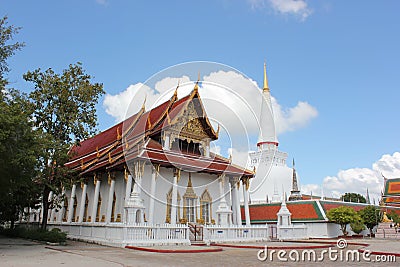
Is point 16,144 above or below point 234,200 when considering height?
above

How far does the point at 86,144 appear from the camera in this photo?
104 ft

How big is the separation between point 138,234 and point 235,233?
5546 millimetres

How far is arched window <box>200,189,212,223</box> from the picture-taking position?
71.1 ft

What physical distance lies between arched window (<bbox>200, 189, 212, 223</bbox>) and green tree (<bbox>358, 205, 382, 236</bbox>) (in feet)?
42.6

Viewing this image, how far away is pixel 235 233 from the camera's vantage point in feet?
60.7

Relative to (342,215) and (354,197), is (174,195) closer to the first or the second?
(342,215)

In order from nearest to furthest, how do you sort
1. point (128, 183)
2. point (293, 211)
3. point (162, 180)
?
point (128, 183)
point (162, 180)
point (293, 211)

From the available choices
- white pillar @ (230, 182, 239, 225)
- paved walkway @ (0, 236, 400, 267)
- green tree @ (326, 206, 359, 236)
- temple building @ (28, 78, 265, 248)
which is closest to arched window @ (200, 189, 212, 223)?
temple building @ (28, 78, 265, 248)

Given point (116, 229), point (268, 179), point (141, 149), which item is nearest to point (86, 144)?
point (141, 149)

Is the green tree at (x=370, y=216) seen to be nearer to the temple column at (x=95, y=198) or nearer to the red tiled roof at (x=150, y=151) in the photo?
the red tiled roof at (x=150, y=151)

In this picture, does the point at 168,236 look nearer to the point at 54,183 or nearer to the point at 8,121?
Result: the point at 54,183

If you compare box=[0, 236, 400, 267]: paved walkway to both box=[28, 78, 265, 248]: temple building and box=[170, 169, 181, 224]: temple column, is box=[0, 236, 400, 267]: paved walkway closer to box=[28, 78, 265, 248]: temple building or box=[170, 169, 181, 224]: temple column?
box=[28, 78, 265, 248]: temple building

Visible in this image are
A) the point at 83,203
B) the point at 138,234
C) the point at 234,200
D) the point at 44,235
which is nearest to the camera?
the point at 138,234

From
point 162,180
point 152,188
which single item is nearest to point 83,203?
point 162,180
